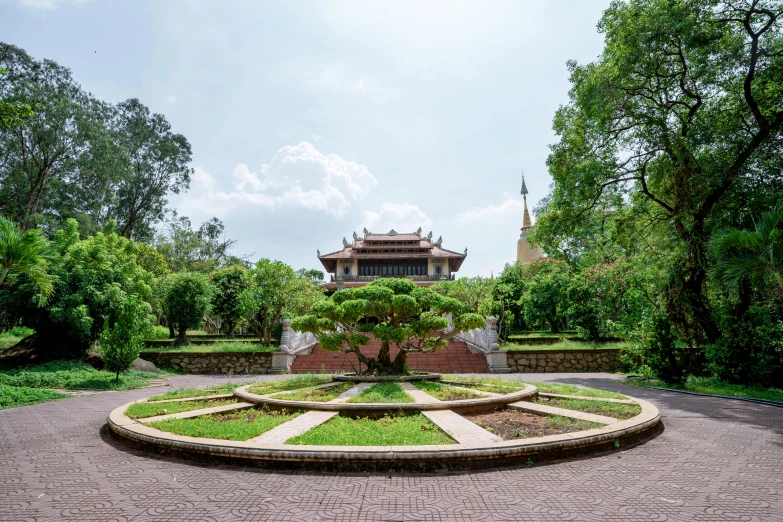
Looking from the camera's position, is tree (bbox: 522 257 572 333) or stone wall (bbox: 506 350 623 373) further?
tree (bbox: 522 257 572 333)

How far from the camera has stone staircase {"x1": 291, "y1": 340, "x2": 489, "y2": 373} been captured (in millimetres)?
17062

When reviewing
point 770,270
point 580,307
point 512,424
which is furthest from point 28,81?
point 770,270

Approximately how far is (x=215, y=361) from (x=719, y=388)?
17.1 m

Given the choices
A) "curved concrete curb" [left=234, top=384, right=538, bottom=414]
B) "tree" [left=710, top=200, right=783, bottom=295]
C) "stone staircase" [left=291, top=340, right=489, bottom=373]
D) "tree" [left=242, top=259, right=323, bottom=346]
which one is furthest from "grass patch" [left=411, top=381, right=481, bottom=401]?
"tree" [left=242, top=259, right=323, bottom=346]

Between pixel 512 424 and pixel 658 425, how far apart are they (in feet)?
7.40

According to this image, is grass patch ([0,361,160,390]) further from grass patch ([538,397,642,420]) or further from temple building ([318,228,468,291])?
temple building ([318,228,468,291])

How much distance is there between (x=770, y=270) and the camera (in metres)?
9.71

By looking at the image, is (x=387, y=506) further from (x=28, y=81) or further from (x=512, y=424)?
(x=28, y=81)

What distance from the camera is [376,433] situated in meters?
5.30

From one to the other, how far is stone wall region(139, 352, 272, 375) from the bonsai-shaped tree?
8.53m

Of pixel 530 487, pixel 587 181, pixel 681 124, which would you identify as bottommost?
pixel 530 487

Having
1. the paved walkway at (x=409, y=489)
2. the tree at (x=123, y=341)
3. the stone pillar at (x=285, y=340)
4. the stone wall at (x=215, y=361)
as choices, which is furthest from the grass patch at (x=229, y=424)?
the stone wall at (x=215, y=361)

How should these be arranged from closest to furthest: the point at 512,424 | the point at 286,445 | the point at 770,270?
1. the point at 286,445
2. the point at 512,424
3. the point at 770,270

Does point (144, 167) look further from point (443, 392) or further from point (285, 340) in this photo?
point (443, 392)
